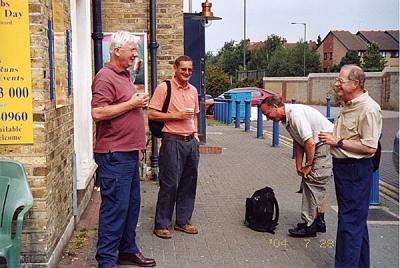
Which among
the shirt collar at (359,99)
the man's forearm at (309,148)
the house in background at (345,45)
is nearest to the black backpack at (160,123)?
the man's forearm at (309,148)

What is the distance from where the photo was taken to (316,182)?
558 cm

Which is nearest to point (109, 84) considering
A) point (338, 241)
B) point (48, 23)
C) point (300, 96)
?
point (48, 23)

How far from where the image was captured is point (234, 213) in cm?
666

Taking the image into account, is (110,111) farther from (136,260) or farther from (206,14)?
(206,14)

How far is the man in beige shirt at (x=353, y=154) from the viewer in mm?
4094

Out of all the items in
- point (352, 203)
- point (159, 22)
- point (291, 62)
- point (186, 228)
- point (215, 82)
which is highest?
point (291, 62)

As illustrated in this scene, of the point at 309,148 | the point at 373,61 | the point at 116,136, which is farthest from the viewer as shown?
the point at 373,61

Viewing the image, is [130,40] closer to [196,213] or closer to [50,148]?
[50,148]

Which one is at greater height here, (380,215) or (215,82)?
(215,82)

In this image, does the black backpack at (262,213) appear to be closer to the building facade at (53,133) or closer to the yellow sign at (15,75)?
the building facade at (53,133)

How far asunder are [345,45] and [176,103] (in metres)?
79.6

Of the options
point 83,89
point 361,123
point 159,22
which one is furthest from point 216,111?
point 361,123

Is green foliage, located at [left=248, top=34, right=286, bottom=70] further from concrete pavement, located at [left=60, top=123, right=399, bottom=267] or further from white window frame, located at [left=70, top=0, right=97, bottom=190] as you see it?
white window frame, located at [left=70, top=0, right=97, bottom=190]

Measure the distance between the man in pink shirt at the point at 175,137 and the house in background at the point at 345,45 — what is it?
77.1 metres
